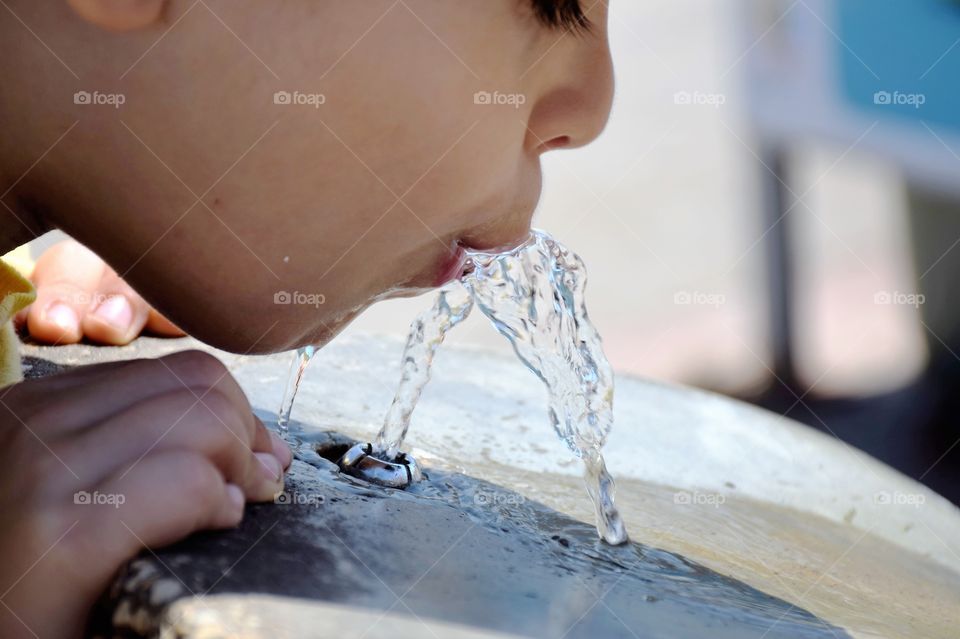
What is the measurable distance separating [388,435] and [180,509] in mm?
490

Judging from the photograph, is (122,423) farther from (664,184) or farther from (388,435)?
(664,184)

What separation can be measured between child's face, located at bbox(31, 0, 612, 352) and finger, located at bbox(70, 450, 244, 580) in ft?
1.05

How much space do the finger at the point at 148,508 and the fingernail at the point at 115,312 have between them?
91 centimetres

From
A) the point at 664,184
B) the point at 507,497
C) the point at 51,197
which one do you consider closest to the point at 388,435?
the point at 507,497

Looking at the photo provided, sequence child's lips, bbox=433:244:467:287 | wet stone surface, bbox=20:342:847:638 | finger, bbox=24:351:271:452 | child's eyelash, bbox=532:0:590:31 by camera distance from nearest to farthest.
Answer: wet stone surface, bbox=20:342:847:638 → finger, bbox=24:351:271:452 → child's eyelash, bbox=532:0:590:31 → child's lips, bbox=433:244:467:287

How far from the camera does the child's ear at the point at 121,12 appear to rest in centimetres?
88

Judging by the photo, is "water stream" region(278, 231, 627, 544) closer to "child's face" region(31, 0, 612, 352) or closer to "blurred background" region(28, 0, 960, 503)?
"child's face" region(31, 0, 612, 352)

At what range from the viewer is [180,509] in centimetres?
67

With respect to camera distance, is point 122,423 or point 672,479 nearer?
point 122,423

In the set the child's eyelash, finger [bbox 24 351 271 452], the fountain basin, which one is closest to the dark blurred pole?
the fountain basin

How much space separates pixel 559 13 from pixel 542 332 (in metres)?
0.35

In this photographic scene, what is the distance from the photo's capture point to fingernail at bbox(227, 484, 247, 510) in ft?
2.37

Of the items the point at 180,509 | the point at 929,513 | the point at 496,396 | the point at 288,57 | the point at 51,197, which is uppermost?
the point at 288,57

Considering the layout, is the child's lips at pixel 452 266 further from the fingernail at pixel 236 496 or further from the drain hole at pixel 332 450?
the fingernail at pixel 236 496
